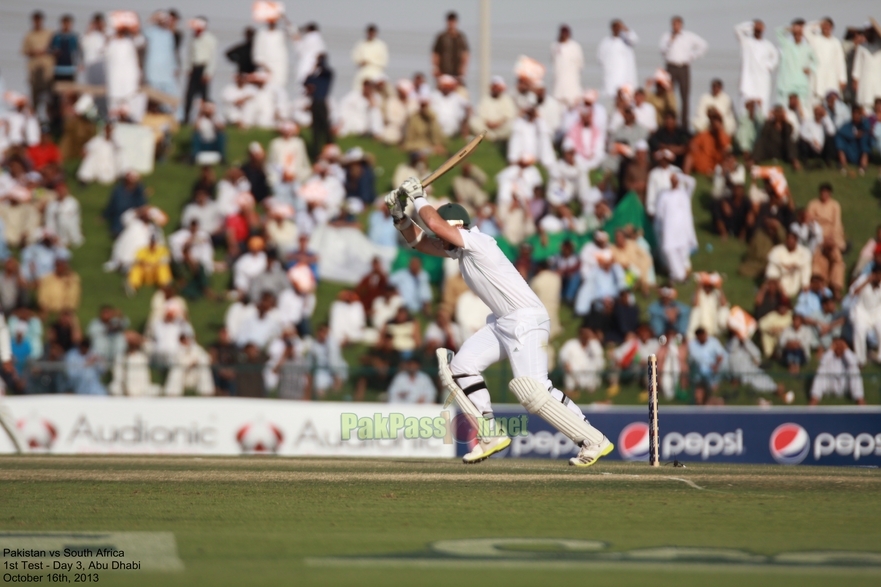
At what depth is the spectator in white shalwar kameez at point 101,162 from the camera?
23.8 meters

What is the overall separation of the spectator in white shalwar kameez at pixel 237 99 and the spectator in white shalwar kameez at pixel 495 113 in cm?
523

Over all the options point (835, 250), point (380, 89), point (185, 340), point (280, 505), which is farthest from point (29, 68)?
point (280, 505)

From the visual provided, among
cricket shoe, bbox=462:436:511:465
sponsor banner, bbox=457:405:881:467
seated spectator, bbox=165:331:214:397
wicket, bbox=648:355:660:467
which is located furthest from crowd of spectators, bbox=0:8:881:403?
cricket shoe, bbox=462:436:511:465

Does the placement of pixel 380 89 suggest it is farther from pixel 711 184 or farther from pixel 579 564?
pixel 579 564

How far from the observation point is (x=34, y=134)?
2427cm

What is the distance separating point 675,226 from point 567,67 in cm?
552

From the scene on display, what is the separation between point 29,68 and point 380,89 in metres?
7.81

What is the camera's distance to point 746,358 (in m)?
18.1

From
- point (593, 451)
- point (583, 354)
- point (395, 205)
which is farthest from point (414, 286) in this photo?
point (593, 451)

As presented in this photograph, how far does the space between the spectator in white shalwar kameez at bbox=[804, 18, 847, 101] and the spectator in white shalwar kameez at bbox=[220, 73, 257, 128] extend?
12464 millimetres

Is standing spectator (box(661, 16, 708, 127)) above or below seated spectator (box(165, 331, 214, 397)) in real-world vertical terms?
above

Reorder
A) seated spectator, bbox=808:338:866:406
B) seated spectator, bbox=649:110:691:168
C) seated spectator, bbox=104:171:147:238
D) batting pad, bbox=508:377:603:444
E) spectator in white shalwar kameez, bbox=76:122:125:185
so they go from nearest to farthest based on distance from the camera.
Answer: batting pad, bbox=508:377:603:444
seated spectator, bbox=808:338:866:406
seated spectator, bbox=104:171:147:238
seated spectator, bbox=649:110:691:168
spectator in white shalwar kameez, bbox=76:122:125:185

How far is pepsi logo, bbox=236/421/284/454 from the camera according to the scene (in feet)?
55.8

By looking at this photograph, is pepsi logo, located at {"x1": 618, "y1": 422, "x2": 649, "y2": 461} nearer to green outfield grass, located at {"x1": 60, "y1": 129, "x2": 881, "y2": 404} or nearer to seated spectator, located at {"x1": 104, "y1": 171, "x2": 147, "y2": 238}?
green outfield grass, located at {"x1": 60, "y1": 129, "x2": 881, "y2": 404}
